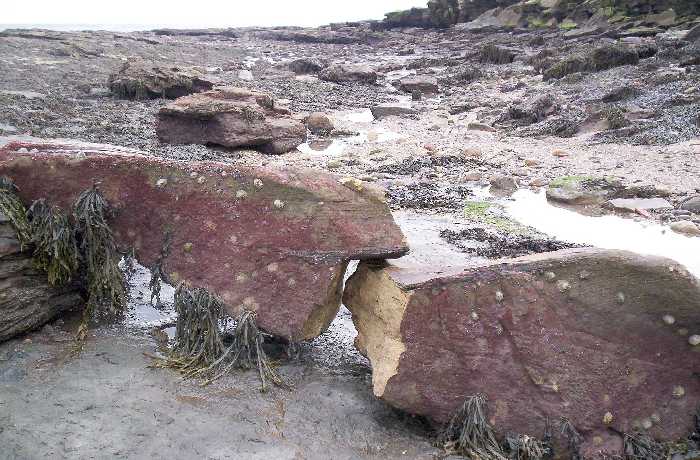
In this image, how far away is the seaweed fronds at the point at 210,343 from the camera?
3631mm

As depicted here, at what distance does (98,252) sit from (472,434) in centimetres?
269

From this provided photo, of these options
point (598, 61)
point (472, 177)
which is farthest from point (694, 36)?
point (472, 177)

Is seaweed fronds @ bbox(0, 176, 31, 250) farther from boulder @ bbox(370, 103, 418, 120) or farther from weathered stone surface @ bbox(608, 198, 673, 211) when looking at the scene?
boulder @ bbox(370, 103, 418, 120)

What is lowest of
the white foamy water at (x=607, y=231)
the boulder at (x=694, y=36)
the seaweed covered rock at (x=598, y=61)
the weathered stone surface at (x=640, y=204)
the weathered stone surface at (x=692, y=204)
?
the white foamy water at (x=607, y=231)

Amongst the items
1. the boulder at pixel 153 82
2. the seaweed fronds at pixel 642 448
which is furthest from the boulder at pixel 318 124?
the seaweed fronds at pixel 642 448

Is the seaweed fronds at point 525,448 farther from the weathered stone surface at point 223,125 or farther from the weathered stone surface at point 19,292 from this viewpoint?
the weathered stone surface at point 223,125

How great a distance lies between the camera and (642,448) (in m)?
3.18

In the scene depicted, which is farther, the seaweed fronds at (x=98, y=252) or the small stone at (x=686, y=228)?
the small stone at (x=686, y=228)

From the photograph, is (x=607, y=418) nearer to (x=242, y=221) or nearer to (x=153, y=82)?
(x=242, y=221)

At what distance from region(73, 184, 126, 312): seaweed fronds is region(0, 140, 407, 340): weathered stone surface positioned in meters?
0.08

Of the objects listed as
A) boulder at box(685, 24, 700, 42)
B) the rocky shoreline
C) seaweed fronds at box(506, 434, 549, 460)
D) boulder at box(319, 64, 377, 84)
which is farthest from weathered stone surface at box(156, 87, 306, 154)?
boulder at box(685, 24, 700, 42)

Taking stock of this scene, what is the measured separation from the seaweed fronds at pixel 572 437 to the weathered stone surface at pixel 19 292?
10.8 feet

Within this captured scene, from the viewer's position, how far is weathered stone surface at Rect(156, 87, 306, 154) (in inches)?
406

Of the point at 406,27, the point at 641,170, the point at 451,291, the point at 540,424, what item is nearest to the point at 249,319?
the point at 451,291
